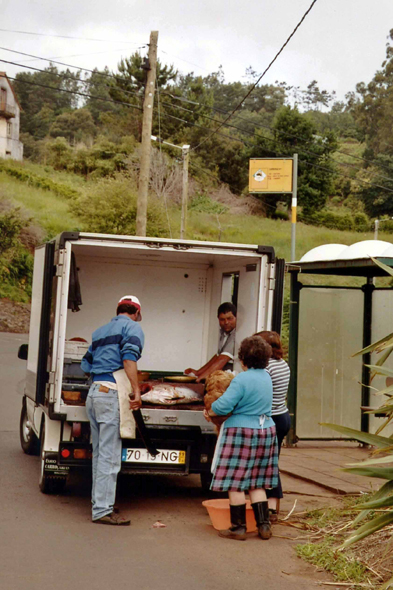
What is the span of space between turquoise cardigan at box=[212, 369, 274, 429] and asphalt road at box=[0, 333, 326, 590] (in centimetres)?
97

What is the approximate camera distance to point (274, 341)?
721 cm

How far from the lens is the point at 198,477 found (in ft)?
30.8

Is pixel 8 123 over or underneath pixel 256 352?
over

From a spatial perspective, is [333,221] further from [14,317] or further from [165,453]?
[165,453]

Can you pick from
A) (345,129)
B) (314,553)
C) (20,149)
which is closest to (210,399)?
(314,553)

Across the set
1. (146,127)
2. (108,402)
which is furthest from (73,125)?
(108,402)

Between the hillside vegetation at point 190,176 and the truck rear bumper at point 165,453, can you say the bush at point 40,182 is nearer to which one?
the hillside vegetation at point 190,176

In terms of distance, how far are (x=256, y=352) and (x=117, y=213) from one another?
31279mm

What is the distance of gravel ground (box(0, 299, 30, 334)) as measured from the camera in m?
29.7

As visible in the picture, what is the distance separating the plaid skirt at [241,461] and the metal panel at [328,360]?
4.68 metres

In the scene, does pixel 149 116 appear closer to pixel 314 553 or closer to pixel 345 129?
pixel 314 553

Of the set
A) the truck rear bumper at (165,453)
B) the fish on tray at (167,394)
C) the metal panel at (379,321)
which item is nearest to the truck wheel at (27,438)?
the fish on tray at (167,394)

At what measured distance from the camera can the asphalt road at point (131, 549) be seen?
5186 millimetres

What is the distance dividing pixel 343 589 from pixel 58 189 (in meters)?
46.5
